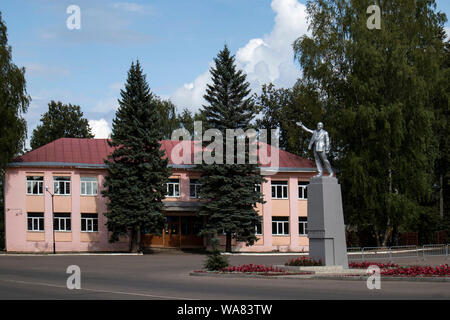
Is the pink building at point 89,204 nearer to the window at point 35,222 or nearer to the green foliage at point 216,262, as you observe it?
the window at point 35,222

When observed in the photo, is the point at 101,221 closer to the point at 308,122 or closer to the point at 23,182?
the point at 23,182

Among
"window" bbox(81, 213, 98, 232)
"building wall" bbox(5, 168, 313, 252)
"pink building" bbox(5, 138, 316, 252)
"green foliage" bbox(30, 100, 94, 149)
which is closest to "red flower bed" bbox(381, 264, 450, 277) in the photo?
"building wall" bbox(5, 168, 313, 252)

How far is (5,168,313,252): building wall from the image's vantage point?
49.5 meters

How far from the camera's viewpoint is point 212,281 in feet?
68.4

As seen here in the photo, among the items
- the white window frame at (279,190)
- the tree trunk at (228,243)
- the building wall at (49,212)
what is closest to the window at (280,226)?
the white window frame at (279,190)

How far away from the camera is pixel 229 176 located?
4894 centimetres

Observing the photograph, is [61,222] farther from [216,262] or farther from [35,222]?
[216,262]

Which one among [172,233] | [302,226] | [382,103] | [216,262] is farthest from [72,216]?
[216,262]

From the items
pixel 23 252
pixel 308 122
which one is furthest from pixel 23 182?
pixel 308 122

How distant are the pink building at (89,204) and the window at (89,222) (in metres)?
0.08

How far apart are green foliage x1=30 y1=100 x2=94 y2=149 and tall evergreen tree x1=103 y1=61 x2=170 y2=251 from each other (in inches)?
1093

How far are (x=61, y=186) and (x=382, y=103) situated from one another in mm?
24172
